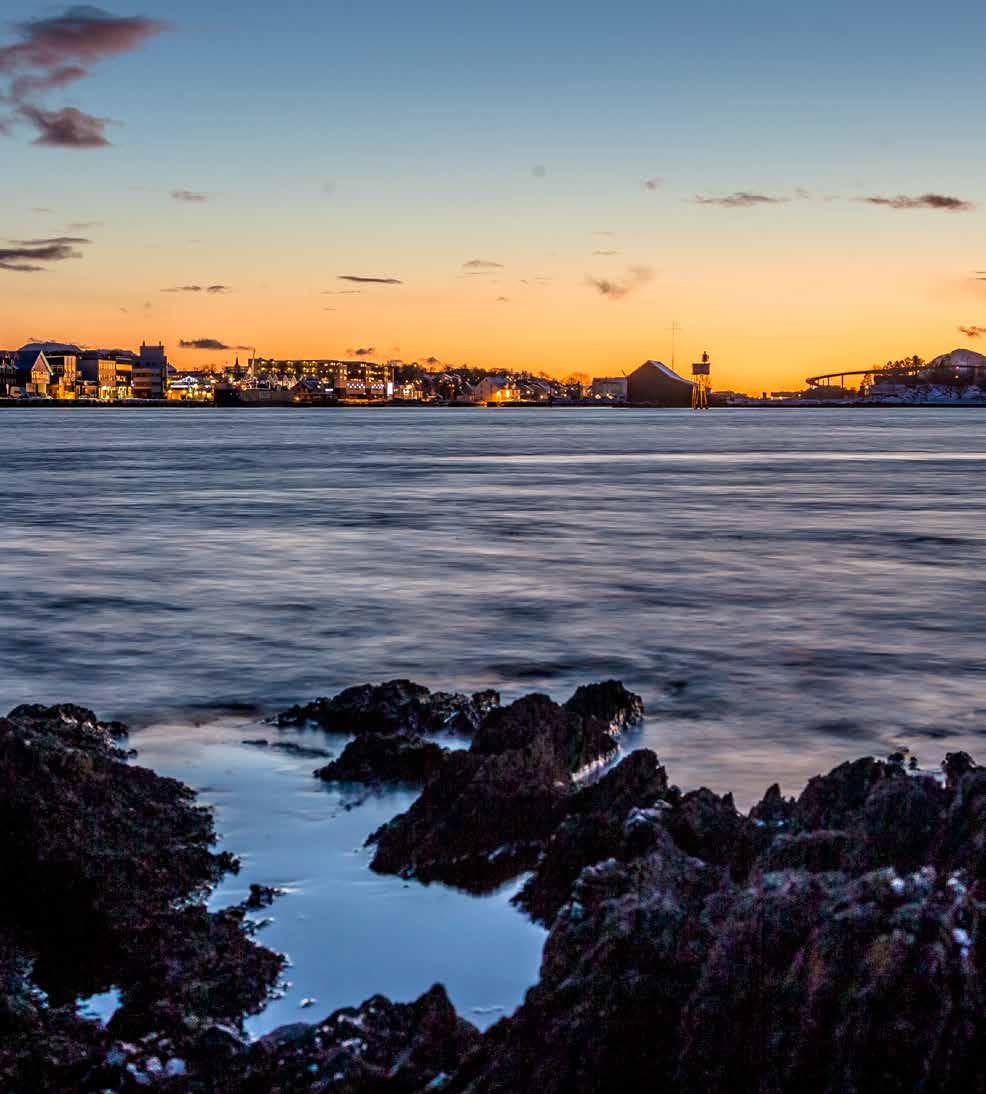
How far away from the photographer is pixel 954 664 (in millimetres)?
10680

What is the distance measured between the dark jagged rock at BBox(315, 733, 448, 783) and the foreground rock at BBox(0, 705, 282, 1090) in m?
1.18

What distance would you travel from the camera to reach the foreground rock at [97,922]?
3.87 m

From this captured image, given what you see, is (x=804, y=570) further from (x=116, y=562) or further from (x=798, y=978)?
(x=798, y=978)

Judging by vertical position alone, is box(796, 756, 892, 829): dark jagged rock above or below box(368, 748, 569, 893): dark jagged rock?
above

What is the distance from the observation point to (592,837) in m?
5.07

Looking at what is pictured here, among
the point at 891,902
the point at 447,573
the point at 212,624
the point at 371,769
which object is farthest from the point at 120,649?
the point at 891,902

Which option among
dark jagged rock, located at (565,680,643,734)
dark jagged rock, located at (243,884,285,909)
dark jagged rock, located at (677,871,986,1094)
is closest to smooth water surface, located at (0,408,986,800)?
dark jagged rock, located at (565,680,643,734)

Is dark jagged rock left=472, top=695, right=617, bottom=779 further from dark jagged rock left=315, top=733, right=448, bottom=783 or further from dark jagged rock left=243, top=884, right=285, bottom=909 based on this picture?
dark jagged rock left=243, top=884, right=285, bottom=909

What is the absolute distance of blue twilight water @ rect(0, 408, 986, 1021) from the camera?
637 cm

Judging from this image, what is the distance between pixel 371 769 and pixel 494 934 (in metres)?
2.03

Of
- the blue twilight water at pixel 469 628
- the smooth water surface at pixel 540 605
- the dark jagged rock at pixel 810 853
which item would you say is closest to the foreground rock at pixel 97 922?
the blue twilight water at pixel 469 628

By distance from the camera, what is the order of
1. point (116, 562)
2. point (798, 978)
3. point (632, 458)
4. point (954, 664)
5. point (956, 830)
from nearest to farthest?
point (798, 978) → point (956, 830) → point (954, 664) → point (116, 562) → point (632, 458)

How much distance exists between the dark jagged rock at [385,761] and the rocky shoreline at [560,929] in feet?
0.06

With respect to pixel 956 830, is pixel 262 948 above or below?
below
